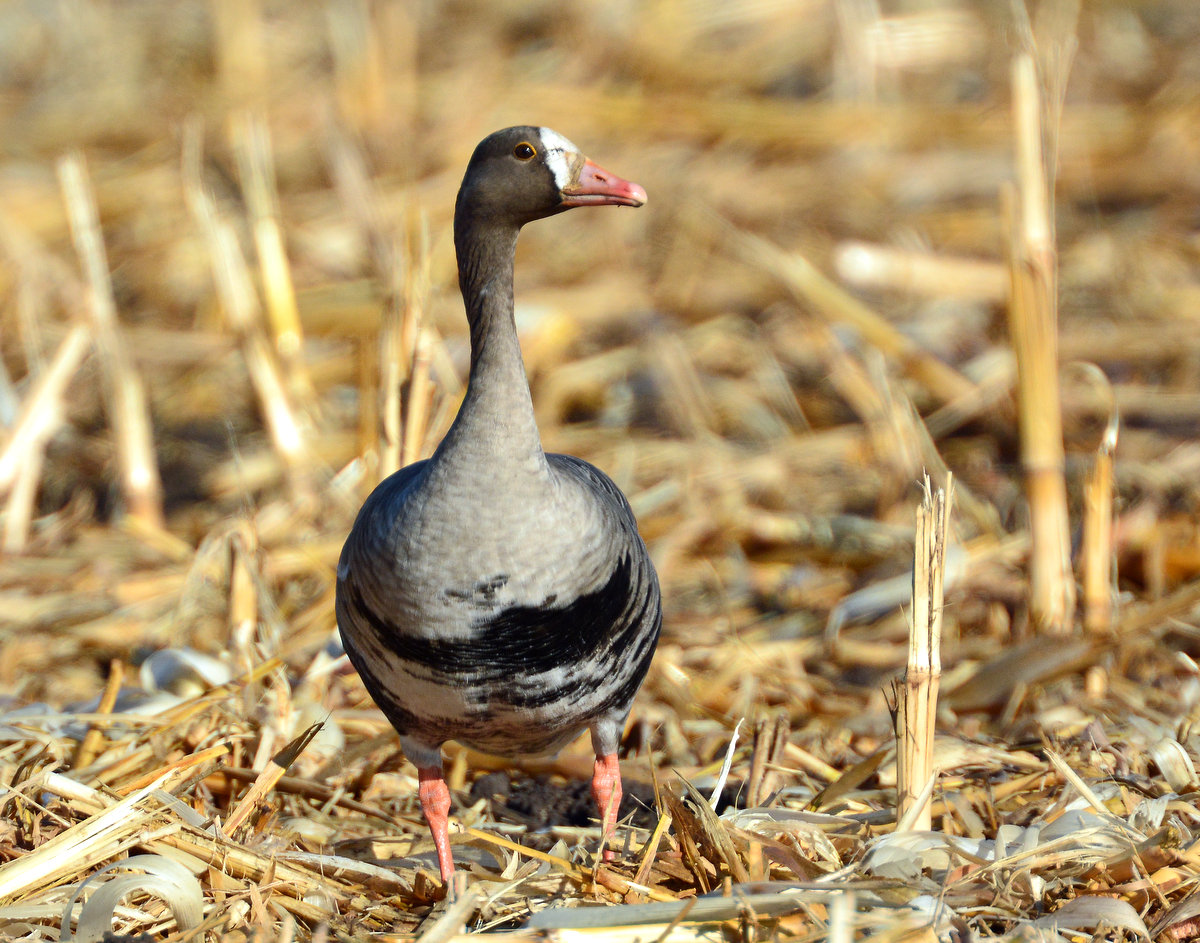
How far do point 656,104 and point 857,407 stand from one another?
11.9 feet

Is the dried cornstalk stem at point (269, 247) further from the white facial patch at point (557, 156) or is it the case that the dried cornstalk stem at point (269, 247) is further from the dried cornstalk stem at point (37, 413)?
the white facial patch at point (557, 156)

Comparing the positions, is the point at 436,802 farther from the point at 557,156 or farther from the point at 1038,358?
the point at 1038,358

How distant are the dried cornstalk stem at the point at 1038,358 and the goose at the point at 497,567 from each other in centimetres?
163

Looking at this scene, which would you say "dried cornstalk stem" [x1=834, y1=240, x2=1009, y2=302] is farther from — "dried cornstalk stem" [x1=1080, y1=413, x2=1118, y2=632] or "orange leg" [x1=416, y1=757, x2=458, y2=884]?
"orange leg" [x1=416, y1=757, x2=458, y2=884]

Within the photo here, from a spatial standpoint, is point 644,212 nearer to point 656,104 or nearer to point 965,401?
point 656,104

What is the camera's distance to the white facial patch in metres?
3.21

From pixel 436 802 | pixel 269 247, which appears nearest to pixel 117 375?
pixel 269 247

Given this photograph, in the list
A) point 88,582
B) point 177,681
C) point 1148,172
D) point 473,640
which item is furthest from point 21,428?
point 1148,172

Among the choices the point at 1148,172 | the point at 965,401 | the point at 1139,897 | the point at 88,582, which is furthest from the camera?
the point at 1148,172

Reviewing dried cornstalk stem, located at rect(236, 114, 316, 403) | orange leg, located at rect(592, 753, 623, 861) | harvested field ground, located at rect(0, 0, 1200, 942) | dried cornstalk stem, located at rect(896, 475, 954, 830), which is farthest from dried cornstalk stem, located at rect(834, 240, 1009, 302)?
dried cornstalk stem, located at rect(896, 475, 954, 830)

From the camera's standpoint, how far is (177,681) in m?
4.15

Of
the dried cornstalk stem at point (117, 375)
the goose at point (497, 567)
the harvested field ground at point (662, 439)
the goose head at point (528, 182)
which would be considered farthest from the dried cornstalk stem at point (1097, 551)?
the dried cornstalk stem at point (117, 375)

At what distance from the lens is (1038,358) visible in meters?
4.29

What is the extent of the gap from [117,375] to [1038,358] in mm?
3888
